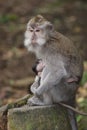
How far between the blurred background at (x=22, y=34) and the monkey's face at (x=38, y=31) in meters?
1.80

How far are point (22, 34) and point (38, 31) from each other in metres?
8.13

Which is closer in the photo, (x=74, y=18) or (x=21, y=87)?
(x=21, y=87)

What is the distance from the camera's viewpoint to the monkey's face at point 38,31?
301 inches

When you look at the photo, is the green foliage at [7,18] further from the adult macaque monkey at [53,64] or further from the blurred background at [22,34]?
the adult macaque monkey at [53,64]

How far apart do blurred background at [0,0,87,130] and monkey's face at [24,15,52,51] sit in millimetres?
1799

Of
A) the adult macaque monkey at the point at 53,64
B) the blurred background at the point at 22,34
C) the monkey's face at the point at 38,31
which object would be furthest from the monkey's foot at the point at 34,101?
the blurred background at the point at 22,34

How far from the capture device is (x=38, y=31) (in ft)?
25.2

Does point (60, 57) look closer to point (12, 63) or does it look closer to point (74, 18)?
point (12, 63)

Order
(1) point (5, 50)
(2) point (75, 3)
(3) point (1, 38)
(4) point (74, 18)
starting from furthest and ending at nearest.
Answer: (2) point (75, 3) → (4) point (74, 18) → (3) point (1, 38) → (1) point (5, 50)

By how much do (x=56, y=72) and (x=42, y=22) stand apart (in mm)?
758

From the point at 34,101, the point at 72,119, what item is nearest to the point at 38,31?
the point at 34,101

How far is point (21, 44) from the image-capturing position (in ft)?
49.5

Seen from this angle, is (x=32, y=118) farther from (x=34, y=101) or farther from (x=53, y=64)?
(x=53, y=64)

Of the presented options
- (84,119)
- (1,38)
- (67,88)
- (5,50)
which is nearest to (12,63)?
(5,50)
